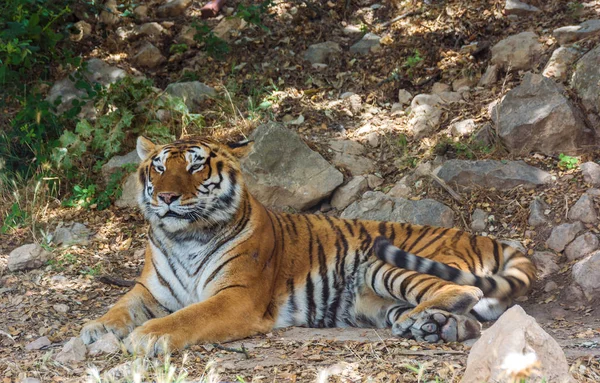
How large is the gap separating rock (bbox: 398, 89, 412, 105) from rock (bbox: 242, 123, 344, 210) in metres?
1.19

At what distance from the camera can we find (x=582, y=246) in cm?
527

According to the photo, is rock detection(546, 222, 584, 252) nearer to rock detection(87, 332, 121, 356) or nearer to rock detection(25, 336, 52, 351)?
rock detection(87, 332, 121, 356)

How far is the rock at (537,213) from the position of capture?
562 cm

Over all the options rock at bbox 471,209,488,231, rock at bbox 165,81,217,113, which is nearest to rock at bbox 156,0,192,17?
rock at bbox 165,81,217,113

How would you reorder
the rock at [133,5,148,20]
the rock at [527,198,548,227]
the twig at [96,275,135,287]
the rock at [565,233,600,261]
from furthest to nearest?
the rock at [133,5,148,20] → the twig at [96,275,135,287] → the rock at [527,198,548,227] → the rock at [565,233,600,261]

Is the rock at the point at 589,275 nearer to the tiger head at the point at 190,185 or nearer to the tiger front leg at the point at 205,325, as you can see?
the tiger front leg at the point at 205,325

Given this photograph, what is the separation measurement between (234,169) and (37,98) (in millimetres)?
3102

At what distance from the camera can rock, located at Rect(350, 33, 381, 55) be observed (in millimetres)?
8156

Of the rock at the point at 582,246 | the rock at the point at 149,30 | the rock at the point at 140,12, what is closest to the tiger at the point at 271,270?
the rock at the point at 582,246

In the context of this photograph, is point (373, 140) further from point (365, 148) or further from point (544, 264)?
point (544, 264)

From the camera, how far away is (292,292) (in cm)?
494

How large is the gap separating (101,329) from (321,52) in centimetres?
467

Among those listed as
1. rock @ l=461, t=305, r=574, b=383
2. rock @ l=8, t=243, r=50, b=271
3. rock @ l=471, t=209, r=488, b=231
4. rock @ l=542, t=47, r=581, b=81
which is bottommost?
rock @ l=8, t=243, r=50, b=271

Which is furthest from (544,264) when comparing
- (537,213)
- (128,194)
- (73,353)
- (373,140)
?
(128,194)
